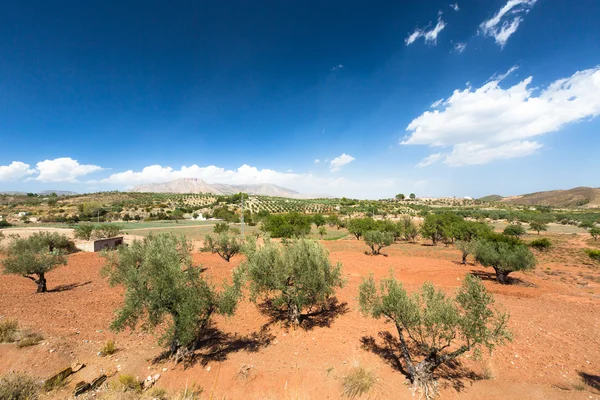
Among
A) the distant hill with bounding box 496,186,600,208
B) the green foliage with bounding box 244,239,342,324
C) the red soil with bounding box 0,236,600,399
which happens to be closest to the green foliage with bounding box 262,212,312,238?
the red soil with bounding box 0,236,600,399

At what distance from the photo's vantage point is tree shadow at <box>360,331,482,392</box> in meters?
8.13

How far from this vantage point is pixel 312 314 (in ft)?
42.2

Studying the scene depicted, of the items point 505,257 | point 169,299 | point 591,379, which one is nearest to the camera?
point 169,299

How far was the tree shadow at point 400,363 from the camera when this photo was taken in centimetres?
813

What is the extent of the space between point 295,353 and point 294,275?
122 inches

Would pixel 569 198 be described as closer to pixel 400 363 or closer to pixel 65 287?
pixel 400 363

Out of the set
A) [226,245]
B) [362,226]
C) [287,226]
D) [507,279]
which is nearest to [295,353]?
[226,245]

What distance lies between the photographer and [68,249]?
27.6 meters

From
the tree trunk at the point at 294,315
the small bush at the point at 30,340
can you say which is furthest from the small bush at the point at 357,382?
the small bush at the point at 30,340

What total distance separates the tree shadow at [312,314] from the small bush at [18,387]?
7760 millimetres

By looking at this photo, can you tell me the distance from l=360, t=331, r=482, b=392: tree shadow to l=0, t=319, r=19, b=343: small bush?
44.5ft

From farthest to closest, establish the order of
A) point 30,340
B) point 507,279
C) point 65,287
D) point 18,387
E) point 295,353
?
point 507,279 < point 65,287 < point 295,353 < point 30,340 < point 18,387

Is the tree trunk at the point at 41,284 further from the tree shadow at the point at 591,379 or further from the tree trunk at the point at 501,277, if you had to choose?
the tree trunk at the point at 501,277

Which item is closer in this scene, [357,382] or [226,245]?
[357,382]
